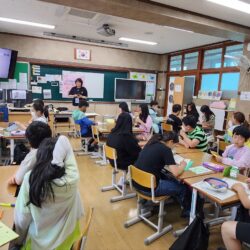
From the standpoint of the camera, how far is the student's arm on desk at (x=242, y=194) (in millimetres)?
1744

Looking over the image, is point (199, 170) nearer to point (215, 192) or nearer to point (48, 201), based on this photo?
point (215, 192)

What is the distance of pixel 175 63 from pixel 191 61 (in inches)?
33.9

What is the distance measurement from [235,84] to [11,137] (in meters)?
5.45

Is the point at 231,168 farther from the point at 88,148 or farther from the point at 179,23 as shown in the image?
the point at 88,148

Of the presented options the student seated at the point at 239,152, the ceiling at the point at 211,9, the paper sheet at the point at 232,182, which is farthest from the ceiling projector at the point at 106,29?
the paper sheet at the point at 232,182

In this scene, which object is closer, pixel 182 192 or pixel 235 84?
pixel 182 192

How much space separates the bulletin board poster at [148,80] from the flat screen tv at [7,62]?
386 cm

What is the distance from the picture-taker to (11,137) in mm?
3475

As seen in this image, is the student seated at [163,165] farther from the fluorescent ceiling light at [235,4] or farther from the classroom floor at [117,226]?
the fluorescent ceiling light at [235,4]

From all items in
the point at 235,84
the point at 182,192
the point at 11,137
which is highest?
the point at 235,84

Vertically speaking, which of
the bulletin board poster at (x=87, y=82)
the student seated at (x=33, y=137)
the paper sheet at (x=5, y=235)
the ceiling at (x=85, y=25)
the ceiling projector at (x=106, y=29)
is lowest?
the paper sheet at (x=5, y=235)

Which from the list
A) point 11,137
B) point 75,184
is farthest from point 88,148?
point 75,184

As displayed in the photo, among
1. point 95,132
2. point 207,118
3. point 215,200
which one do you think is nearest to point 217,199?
point 215,200

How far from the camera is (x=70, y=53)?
711cm
